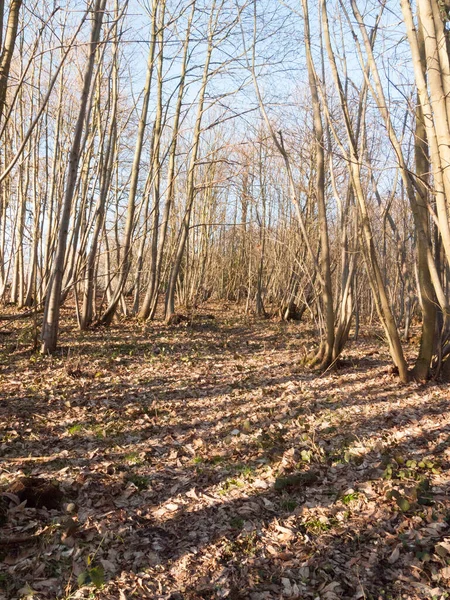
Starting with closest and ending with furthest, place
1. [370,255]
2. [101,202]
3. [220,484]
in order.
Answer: [220,484], [370,255], [101,202]

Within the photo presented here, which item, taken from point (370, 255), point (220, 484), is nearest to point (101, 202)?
point (370, 255)

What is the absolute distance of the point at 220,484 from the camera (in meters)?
3.78

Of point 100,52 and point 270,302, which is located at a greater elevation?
point 100,52

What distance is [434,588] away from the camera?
261 cm

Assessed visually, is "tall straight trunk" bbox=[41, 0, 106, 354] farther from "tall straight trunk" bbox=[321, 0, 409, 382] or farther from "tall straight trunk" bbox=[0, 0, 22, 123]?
"tall straight trunk" bbox=[321, 0, 409, 382]

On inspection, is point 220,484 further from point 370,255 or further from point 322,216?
point 322,216

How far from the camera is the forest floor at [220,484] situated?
272 cm

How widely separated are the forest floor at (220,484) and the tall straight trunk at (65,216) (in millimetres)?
542

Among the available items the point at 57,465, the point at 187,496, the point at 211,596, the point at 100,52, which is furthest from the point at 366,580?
the point at 100,52

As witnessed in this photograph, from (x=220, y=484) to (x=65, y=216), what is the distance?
499 centimetres

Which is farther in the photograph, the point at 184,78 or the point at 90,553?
the point at 184,78

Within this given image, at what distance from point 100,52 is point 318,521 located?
32.5ft

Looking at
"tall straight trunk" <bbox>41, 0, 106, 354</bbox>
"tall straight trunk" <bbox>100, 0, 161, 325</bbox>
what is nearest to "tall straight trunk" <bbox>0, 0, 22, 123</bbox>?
"tall straight trunk" <bbox>41, 0, 106, 354</bbox>

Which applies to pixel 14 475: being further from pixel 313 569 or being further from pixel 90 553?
pixel 313 569
